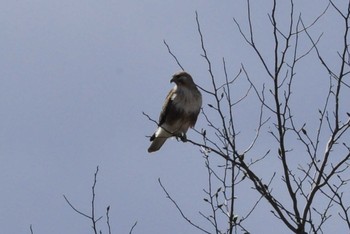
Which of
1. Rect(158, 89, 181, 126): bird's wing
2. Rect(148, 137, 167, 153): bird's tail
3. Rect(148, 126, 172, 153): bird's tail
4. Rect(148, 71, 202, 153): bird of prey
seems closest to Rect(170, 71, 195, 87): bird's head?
Rect(148, 71, 202, 153): bird of prey

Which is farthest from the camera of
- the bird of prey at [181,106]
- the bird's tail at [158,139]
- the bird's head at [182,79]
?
the bird's tail at [158,139]

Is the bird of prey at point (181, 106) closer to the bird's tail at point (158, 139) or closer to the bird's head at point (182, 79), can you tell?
the bird's head at point (182, 79)

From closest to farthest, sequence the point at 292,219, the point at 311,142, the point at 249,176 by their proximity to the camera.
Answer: the point at 292,219, the point at 249,176, the point at 311,142

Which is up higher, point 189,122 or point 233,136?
point 189,122

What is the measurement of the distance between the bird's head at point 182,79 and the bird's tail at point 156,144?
2.70 ft

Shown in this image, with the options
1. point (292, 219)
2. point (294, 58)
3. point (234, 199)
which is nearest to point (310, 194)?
point (292, 219)

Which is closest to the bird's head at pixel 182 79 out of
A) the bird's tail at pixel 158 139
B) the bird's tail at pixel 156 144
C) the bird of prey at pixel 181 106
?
the bird of prey at pixel 181 106

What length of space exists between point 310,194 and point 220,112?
0.86 m

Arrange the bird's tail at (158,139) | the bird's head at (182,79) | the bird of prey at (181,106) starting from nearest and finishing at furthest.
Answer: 1. the bird of prey at (181,106)
2. the bird's head at (182,79)
3. the bird's tail at (158,139)

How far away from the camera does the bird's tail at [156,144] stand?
33.1ft

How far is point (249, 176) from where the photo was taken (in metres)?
5.03

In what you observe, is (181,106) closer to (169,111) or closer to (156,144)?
(169,111)

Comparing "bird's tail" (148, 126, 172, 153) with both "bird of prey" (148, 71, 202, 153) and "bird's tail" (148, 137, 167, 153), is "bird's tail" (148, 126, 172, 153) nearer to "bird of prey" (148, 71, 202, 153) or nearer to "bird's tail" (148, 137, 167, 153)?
"bird's tail" (148, 137, 167, 153)

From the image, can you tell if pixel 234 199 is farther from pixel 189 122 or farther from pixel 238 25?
pixel 189 122
